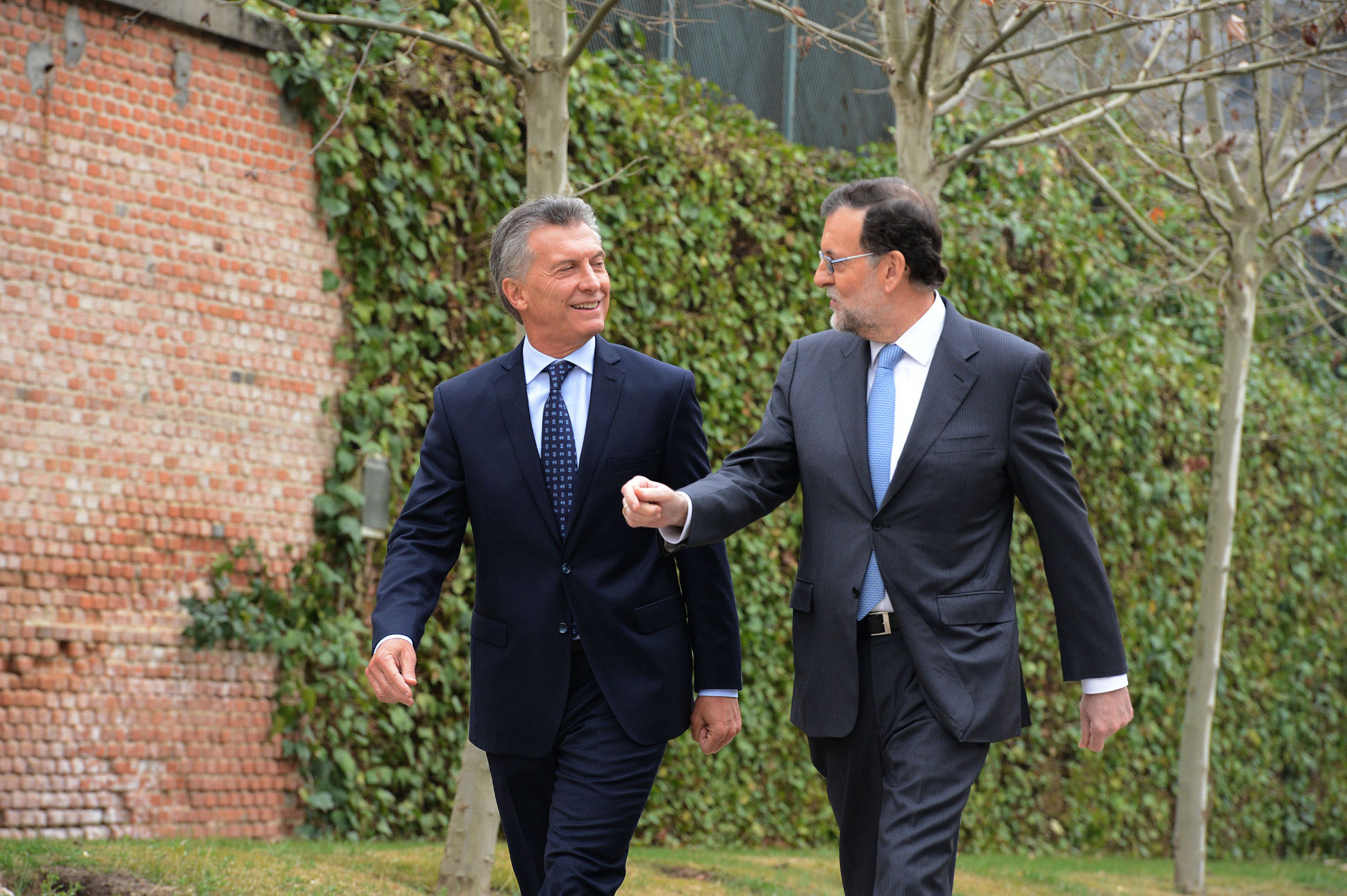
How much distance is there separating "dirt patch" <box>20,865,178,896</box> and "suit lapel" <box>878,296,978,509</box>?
9.84 ft

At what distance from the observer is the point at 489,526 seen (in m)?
3.44

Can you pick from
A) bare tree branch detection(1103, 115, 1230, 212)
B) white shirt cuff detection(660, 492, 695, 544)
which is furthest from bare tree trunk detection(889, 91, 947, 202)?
white shirt cuff detection(660, 492, 695, 544)

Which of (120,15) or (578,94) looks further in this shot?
(578,94)

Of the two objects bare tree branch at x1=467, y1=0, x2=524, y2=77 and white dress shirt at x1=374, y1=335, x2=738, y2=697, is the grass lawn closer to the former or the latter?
white dress shirt at x1=374, y1=335, x2=738, y2=697

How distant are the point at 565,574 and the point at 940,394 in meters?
1.03

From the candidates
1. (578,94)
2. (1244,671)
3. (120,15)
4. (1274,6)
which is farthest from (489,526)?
(1244,671)

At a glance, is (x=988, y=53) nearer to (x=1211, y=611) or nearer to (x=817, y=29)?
(x=817, y=29)

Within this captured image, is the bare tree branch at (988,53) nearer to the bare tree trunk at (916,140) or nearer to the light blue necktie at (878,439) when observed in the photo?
the bare tree trunk at (916,140)

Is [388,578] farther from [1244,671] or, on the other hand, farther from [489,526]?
[1244,671]

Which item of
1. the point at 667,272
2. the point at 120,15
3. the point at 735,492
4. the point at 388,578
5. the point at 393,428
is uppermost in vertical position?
the point at 120,15

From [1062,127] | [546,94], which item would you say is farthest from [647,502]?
[1062,127]

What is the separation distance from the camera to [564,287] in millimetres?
3496

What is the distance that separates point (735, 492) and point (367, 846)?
3.56 meters

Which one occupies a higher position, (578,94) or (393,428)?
(578,94)
